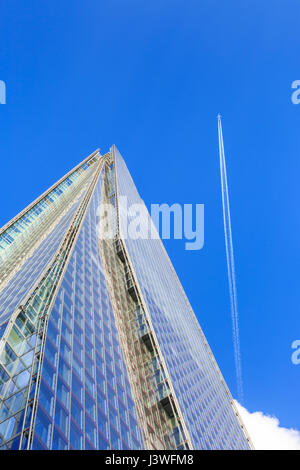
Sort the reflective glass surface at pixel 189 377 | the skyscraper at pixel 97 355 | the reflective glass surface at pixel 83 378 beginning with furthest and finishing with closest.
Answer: the reflective glass surface at pixel 189 377
the skyscraper at pixel 97 355
the reflective glass surface at pixel 83 378

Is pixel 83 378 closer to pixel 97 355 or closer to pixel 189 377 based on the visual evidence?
pixel 97 355

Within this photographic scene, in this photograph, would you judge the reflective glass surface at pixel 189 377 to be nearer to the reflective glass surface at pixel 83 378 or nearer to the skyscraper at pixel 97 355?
the skyscraper at pixel 97 355

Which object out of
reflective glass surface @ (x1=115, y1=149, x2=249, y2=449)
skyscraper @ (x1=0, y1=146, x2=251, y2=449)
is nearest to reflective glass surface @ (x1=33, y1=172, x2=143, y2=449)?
skyscraper @ (x1=0, y1=146, x2=251, y2=449)

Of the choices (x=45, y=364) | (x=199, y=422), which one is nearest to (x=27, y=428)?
(x=45, y=364)

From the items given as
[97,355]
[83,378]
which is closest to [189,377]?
[97,355]

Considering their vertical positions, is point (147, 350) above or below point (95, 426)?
above

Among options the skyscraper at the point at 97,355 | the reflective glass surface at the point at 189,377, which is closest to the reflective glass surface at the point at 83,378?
the skyscraper at the point at 97,355

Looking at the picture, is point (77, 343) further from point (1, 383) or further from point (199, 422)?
point (199, 422)

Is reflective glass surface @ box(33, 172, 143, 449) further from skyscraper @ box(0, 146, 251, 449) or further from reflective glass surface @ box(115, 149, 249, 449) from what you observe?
reflective glass surface @ box(115, 149, 249, 449)
